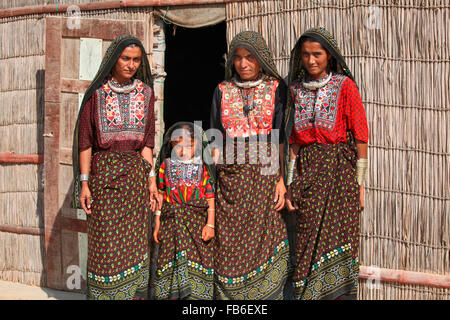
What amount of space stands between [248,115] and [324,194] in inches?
31.6

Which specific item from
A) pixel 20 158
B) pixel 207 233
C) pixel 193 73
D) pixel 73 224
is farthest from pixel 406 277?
pixel 193 73

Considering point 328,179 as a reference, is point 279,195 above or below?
below

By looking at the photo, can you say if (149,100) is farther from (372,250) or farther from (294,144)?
(372,250)

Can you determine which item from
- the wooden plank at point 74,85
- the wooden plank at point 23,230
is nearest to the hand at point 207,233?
the wooden plank at point 74,85

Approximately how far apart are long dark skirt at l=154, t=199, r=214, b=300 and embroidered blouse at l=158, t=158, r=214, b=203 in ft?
0.17

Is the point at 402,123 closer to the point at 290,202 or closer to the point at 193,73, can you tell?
→ the point at 290,202

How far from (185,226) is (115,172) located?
0.65m

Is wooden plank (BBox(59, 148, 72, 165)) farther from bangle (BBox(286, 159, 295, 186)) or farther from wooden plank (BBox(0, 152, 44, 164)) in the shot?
bangle (BBox(286, 159, 295, 186))

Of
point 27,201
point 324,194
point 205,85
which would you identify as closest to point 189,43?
point 205,85

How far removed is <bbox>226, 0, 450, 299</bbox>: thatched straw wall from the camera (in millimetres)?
4527

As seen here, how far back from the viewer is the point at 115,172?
4246 mm

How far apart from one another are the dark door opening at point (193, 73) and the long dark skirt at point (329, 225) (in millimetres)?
4363

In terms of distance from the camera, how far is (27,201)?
225 inches

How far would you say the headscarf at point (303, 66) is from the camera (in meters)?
4.08
